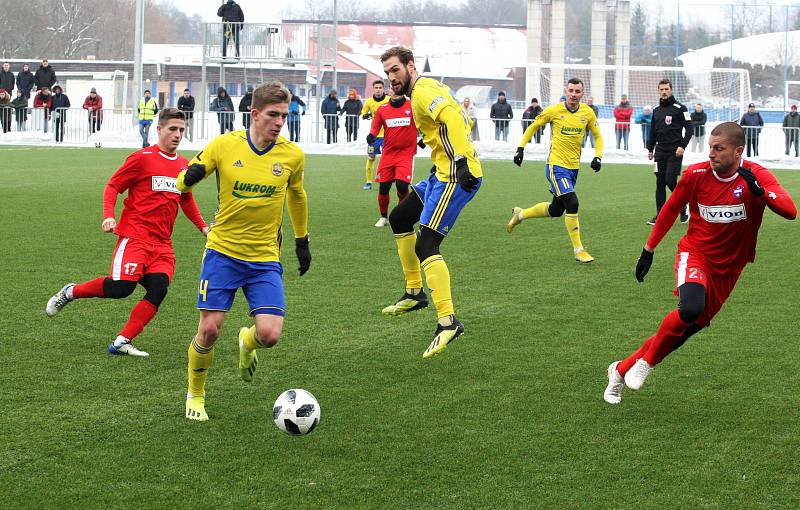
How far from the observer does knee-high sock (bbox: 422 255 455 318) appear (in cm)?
713

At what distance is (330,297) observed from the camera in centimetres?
939

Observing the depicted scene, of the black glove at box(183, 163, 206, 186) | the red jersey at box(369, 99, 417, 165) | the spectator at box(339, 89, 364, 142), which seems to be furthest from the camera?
the spectator at box(339, 89, 364, 142)

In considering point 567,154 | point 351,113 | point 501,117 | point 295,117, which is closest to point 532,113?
point 501,117

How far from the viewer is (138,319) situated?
712 centimetres

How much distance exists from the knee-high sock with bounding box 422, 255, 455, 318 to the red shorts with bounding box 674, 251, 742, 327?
170cm

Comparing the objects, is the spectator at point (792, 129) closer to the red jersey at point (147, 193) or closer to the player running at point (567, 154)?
the player running at point (567, 154)

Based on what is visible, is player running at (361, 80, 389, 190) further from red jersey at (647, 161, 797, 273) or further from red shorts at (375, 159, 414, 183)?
red jersey at (647, 161, 797, 273)

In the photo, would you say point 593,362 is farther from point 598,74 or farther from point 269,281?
point 598,74

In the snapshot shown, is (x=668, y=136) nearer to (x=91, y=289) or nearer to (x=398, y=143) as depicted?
(x=398, y=143)

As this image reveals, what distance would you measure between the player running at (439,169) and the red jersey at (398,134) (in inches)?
239

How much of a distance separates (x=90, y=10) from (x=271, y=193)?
77588mm

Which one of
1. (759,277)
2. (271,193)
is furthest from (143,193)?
(759,277)

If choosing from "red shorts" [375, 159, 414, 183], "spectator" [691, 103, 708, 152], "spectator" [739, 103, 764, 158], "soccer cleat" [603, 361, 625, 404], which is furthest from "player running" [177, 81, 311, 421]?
"spectator" [739, 103, 764, 158]

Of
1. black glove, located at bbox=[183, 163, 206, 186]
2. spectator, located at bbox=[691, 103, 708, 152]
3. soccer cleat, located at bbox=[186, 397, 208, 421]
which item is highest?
spectator, located at bbox=[691, 103, 708, 152]
